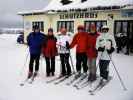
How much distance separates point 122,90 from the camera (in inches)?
359

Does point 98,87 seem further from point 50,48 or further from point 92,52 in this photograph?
point 50,48

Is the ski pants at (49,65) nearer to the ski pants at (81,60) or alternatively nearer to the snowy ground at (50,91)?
the snowy ground at (50,91)

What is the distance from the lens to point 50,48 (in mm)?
10805

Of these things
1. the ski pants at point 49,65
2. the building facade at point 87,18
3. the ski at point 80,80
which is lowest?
the ski at point 80,80

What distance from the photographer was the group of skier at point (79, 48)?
9.76 m

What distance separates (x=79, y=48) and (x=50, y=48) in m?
1.02

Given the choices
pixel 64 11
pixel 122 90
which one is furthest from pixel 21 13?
pixel 122 90

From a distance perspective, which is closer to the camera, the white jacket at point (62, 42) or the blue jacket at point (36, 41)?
the blue jacket at point (36, 41)

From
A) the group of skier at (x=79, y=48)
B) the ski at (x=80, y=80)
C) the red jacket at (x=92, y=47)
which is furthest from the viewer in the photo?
the red jacket at (x=92, y=47)

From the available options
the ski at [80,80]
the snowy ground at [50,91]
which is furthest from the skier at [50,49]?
the ski at [80,80]

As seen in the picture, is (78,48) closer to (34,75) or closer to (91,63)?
(91,63)

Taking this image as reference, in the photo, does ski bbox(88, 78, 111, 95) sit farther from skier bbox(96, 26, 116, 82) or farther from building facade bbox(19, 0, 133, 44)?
building facade bbox(19, 0, 133, 44)

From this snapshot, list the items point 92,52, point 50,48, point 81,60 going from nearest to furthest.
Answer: point 92,52, point 81,60, point 50,48

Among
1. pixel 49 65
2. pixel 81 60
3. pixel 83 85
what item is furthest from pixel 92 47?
pixel 49 65
